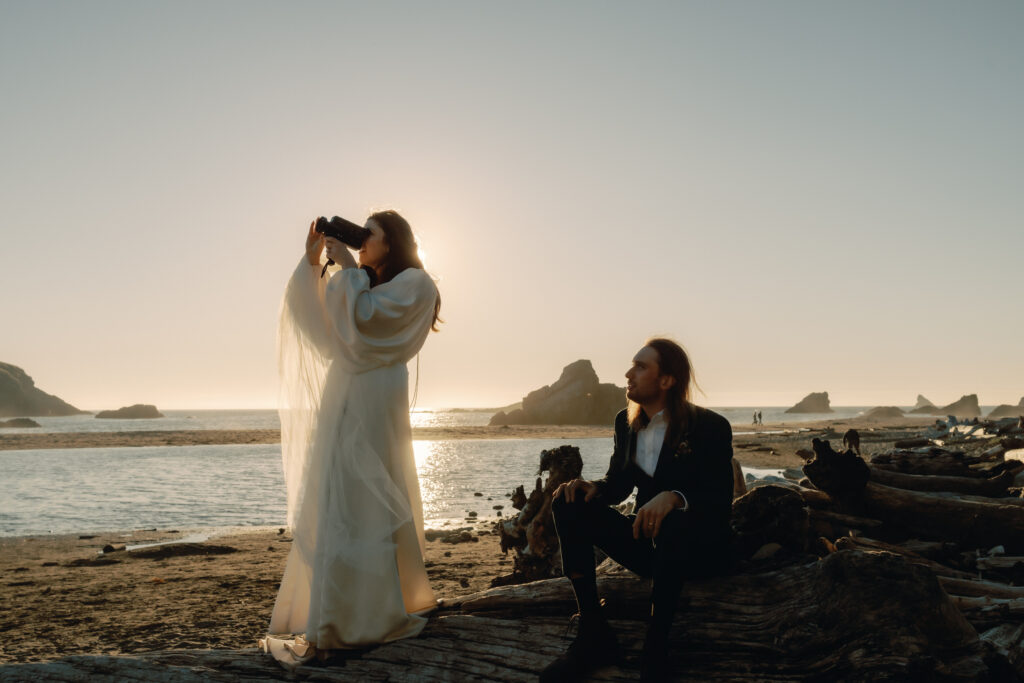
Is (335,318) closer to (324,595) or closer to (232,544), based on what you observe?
(324,595)

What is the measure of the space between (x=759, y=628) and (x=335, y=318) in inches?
126

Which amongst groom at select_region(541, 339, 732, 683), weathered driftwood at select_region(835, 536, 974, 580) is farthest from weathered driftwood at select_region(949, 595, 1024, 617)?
groom at select_region(541, 339, 732, 683)

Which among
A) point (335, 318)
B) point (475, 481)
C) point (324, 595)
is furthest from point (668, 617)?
point (475, 481)

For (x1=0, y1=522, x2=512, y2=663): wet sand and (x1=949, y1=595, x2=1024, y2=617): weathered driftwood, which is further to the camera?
(x1=0, y1=522, x2=512, y2=663): wet sand

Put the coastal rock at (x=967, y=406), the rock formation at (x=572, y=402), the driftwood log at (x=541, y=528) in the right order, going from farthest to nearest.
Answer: the coastal rock at (x=967, y=406), the rock formation at (x=572, y=402), the driftwood log at (x=541, y=528)

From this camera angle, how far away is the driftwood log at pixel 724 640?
11.2 ft

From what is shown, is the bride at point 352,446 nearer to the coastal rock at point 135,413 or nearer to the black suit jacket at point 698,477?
the black suit jacket at point 698,477

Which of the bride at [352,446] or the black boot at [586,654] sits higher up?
the bride at [352,446]

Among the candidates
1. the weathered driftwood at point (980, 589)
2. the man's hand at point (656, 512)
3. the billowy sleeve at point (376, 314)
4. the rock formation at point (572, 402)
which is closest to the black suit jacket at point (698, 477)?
the man's hand at point (656, 512)

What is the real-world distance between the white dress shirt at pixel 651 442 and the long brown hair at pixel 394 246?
5.61 ft

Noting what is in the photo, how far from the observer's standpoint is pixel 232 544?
12586 millimetres

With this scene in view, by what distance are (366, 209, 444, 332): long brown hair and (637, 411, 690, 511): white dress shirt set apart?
5.61 feet

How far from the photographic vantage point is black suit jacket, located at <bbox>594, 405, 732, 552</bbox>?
3.84 meters

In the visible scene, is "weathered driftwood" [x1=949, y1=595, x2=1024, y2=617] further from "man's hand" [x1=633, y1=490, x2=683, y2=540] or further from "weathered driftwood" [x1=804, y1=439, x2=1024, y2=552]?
"weathered driftwood" [x1=804, y1=439, x2=1024, y2=552]
